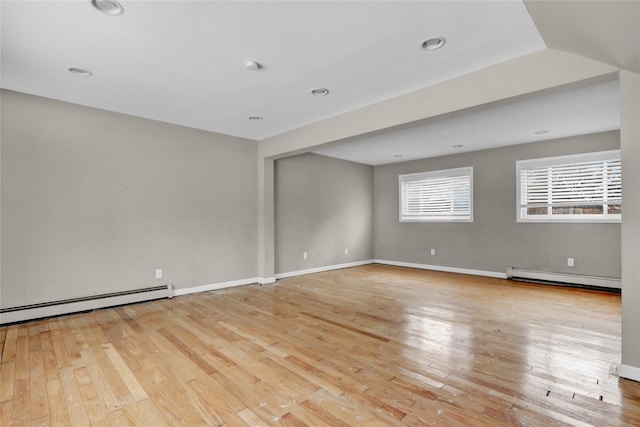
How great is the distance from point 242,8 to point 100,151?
9.69 ft

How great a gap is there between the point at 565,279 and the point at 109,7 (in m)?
6.56

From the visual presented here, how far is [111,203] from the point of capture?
12.7 ft

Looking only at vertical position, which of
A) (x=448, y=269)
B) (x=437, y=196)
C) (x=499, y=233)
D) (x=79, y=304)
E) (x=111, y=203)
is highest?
(x=437, y=196)

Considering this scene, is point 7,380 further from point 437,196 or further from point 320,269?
point 437,196

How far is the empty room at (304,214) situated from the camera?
1.94 m

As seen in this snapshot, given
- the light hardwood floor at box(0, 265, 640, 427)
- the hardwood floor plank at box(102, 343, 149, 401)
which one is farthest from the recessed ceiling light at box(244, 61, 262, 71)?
the hardwood floor plank at box(102, 343, 149, 401)

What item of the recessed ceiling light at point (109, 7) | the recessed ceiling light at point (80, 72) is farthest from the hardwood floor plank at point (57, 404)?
the recessed ceiling light at point (80, 72)

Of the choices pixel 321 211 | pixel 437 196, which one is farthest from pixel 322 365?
pixel 437 196

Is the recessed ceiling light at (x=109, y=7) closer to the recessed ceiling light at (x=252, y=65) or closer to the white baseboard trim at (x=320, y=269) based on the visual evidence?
the recessed ceiling light at (x=252, y=65)

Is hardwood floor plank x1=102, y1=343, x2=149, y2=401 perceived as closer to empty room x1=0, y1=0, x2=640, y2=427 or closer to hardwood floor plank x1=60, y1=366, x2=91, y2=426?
empty room x1=0, y1=0, x2=640, y2=427

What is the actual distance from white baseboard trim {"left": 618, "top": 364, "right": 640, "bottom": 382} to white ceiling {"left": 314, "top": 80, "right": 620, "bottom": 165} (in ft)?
7.71

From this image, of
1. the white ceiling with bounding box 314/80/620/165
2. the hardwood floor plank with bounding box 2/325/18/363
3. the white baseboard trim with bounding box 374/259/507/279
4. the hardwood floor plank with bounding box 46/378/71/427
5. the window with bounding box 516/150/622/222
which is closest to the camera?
the hardwood floor plank with bounding box 46/378/71/427

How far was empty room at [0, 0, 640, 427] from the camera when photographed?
194cm

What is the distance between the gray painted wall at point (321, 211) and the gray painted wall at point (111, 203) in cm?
83
